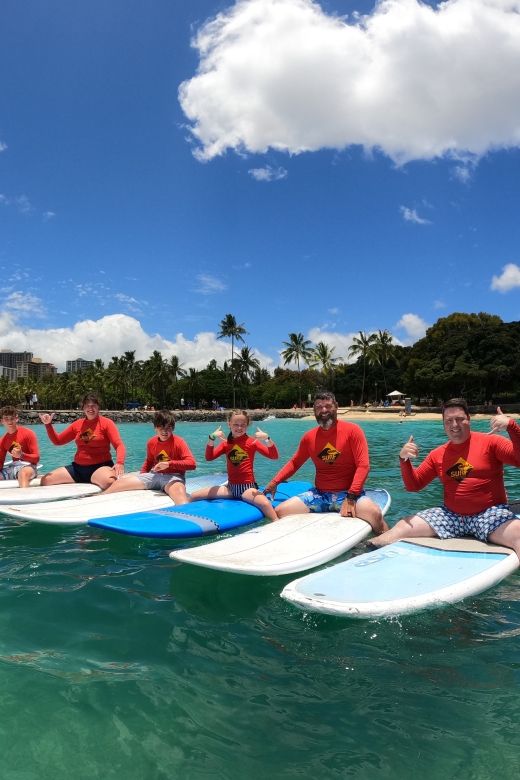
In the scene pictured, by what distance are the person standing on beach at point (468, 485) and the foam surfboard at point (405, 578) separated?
0.18m

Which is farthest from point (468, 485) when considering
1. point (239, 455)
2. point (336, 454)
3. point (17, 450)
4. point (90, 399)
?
point (17, 450)

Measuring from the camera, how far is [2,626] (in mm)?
4250

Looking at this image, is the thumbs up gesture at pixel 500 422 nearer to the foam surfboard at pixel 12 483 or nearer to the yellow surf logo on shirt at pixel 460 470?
the yellow surf logo on shirt at pixel 460 470

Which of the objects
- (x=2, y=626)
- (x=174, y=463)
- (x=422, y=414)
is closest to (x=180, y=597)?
(x=2, y=626)

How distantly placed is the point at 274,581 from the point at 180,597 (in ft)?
3.20

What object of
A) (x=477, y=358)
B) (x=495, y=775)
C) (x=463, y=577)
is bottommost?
(x=495, y=775)

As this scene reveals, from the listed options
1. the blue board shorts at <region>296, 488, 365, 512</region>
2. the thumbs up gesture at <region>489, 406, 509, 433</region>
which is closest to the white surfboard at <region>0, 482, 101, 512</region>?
the blue board shorts at <region>296, 488, 365, 512</region>

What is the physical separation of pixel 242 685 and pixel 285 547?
185 cm

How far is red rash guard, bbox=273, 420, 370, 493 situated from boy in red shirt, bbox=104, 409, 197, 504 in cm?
202

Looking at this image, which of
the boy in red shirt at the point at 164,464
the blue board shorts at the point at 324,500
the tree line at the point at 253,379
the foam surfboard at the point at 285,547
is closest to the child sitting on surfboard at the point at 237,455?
the boy in red shirt at the point at 164,464

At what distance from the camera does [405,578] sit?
14.4 ft

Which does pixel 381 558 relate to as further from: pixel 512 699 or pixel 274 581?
pixel 512 699

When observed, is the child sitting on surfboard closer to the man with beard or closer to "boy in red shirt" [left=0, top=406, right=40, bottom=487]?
the man with beard

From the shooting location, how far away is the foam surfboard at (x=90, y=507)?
6.48 meters
